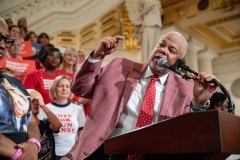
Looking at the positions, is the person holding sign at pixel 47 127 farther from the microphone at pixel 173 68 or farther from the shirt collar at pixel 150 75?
the microphone at pixel 173 68

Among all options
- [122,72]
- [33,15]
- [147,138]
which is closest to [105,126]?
[122,72]

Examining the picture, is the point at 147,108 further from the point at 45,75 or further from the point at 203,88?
the point at 45,75

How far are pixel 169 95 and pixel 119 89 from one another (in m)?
0.29

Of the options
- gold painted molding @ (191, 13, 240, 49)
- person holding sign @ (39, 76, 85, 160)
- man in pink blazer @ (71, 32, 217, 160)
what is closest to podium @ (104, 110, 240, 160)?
man in pink blazer @ (71, 32, 217, 160)

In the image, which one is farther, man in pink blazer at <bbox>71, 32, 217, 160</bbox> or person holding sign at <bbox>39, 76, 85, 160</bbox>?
person holding sign at <bbox>39, 76, 85, 160</bbox>

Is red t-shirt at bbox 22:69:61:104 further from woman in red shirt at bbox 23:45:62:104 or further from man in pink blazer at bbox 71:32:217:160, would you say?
man in pink blazer at bbox 71:32:217:160

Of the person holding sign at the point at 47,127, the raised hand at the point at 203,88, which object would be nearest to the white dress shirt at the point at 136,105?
the raised hand at the point at 203,88

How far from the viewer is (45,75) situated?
12.3 feet

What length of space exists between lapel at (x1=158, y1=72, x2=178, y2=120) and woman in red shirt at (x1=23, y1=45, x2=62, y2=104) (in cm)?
186

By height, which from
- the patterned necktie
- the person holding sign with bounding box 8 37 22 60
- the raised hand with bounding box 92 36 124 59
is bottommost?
the patterned necktie

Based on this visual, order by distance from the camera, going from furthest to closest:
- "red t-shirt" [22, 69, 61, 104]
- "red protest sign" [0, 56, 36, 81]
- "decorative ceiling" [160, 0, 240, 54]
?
1. "decorative ceiling" [160, 0, 240, 54]
2. "red protest sign" [0, 56, 36, 81]
3. "red t-shirt" [22, 69, 61, 104]

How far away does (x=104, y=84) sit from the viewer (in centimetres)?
194

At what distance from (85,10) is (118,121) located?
6.52m

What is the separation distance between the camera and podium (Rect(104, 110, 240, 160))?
1.04m
